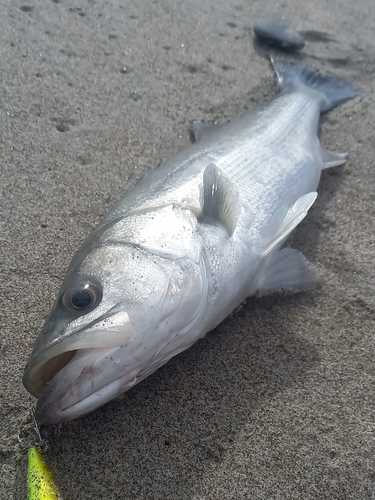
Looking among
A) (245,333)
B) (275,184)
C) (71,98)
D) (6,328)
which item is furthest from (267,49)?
(6,328)

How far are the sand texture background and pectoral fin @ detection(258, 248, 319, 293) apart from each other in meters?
0.08

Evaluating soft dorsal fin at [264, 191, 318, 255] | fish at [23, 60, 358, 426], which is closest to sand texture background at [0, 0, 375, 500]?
fish at [23, 60, 358, 426]

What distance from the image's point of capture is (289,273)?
2906mm

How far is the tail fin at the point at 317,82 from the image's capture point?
14.2ft

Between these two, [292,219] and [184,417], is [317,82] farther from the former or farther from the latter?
[184,417]

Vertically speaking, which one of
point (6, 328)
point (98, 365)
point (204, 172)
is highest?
point (204, 172)

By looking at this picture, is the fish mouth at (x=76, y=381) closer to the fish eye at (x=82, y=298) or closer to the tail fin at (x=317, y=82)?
the fish eye at (x=82, y=298)

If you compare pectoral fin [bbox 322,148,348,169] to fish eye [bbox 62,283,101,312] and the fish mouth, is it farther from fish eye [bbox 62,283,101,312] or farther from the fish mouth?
the fish mouth

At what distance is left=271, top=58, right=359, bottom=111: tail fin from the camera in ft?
14.2

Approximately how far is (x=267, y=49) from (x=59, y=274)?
357 cm

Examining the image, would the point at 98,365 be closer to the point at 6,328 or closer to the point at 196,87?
the point at 6,328

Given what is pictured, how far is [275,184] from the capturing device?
3.10 meters

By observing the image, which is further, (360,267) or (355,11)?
(355,11)

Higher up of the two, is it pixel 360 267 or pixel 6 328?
pixel 6 328
